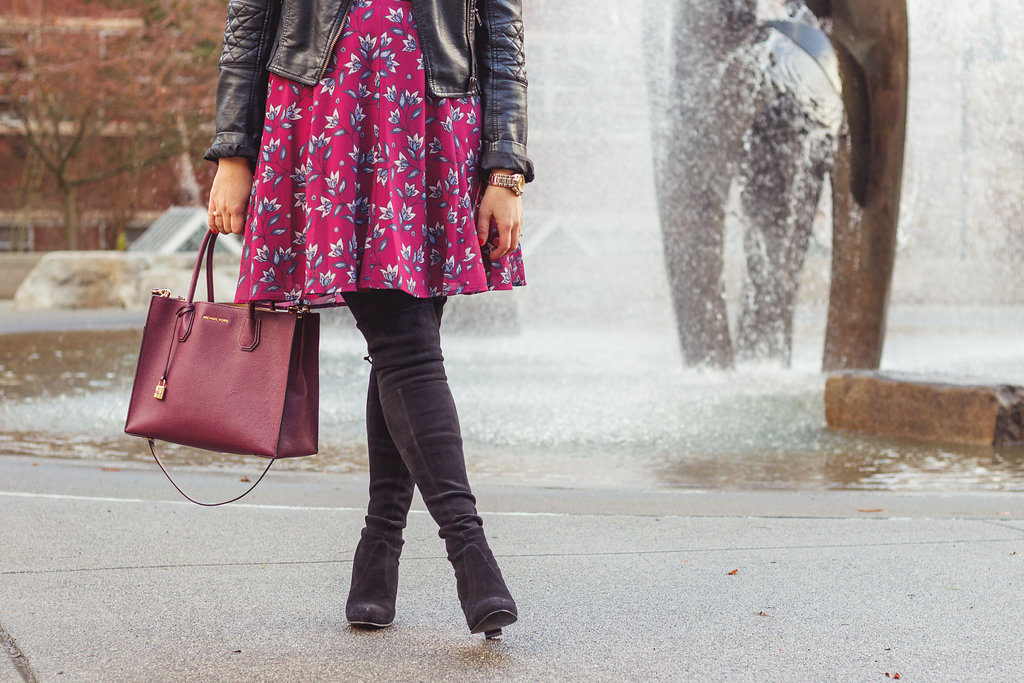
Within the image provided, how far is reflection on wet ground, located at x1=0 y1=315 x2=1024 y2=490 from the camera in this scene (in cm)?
450

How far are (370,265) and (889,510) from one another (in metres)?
2.13

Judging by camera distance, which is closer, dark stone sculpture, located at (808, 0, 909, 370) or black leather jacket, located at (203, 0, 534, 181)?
black leather jacket, located at (203, 0, 534, 181)

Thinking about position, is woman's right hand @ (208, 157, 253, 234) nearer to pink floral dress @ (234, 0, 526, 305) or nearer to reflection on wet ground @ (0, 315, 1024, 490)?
pink floral dress @ (234, 0, 526, 305)

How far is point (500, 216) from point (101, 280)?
14.0 m

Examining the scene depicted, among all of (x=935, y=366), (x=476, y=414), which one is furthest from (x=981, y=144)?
(x=476, y=414)

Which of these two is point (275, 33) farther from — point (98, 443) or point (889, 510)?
point (98, 443)

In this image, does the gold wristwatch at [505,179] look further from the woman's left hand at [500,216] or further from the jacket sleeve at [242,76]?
the jacket sleeve at [242,76]

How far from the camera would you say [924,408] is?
17.8 feet

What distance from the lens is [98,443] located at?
504cm

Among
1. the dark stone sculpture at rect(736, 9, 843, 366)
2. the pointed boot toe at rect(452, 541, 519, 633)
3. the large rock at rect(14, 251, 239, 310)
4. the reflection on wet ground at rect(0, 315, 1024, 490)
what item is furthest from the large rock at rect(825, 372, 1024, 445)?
the large rock at rect(14, 251, 239, 310)

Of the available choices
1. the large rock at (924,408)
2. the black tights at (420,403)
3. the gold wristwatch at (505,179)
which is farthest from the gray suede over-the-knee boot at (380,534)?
the large rock at (924,408)

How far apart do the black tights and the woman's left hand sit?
0.18 metres

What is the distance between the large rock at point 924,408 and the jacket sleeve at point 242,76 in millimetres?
3869

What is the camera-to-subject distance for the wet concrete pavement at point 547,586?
2254mm
